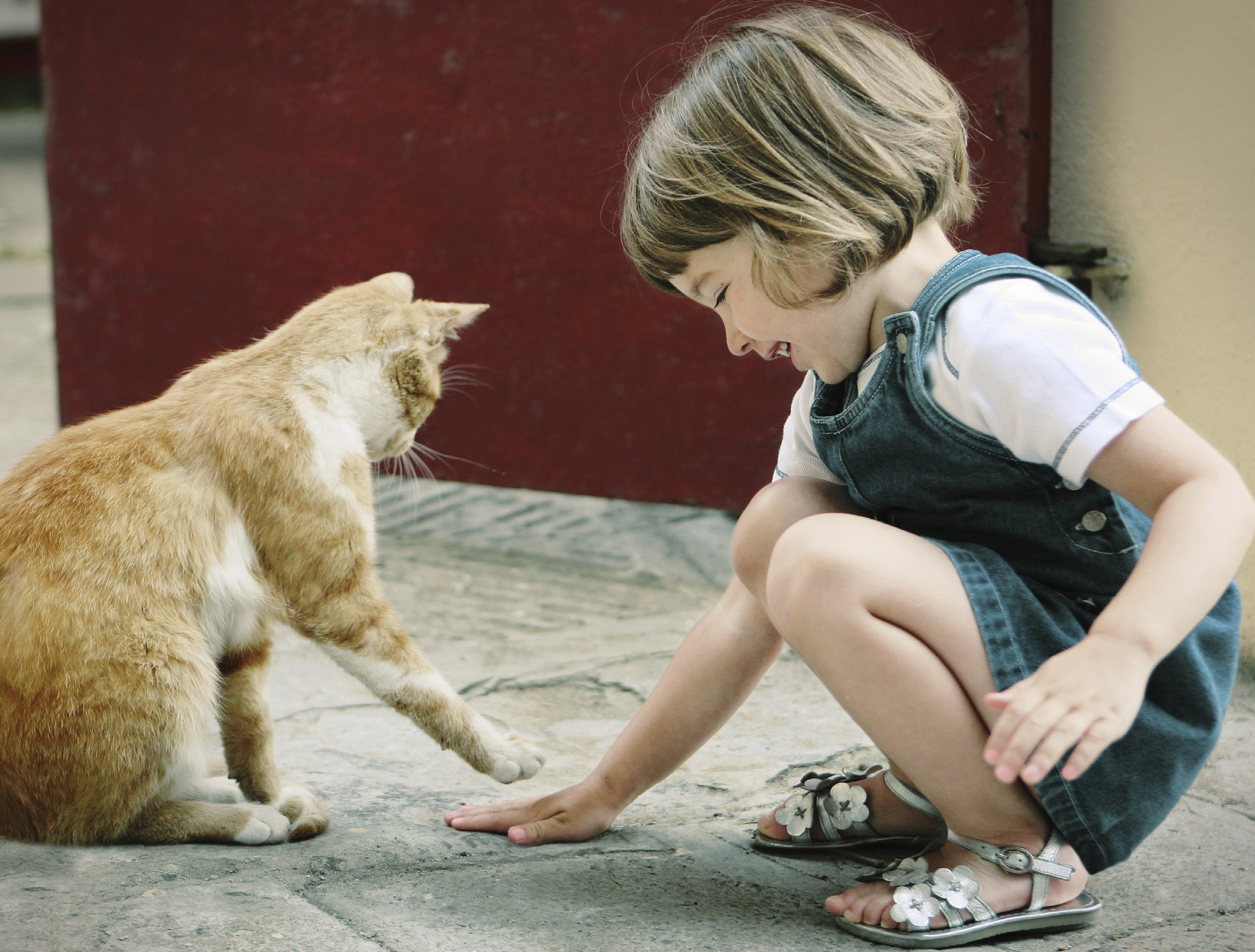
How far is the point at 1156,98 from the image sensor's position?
7.71 feet

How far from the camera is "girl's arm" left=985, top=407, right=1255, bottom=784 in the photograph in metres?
1.16

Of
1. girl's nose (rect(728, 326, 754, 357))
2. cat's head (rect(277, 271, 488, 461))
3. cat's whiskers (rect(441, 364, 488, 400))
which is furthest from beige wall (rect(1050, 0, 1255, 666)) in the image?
cat's whiskers (rect(441, 364, 488, 400))

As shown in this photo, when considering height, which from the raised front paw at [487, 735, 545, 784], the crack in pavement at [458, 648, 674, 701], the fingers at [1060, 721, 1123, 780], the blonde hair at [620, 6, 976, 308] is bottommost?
the crack in pavement at [458, 648, 674, 701]

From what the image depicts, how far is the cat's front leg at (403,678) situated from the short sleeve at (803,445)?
0.55 metres

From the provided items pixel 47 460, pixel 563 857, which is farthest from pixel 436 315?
pixel 563 857

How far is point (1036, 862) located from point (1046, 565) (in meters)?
0.33

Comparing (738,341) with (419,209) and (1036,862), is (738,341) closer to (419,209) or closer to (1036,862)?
(1036,862)

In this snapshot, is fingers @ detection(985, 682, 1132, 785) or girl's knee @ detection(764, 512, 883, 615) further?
girl's knee @ detection(764, 512, 883, 615)

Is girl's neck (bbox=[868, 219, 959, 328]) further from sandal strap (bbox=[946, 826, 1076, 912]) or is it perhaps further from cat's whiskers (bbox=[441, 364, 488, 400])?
cat's whiskers (bbox=[441, 364, 488, 400])

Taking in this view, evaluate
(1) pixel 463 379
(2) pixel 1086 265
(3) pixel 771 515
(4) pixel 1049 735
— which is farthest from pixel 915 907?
(1) pixel 463 379

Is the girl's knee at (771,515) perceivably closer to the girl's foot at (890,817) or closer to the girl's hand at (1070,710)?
the girl's foot at (890,817)

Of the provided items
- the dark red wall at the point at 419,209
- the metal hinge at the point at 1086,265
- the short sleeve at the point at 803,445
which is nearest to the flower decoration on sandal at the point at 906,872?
the short sleeve at the point at 803,445

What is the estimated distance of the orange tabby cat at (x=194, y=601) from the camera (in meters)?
1.62

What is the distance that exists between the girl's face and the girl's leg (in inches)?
8.7
